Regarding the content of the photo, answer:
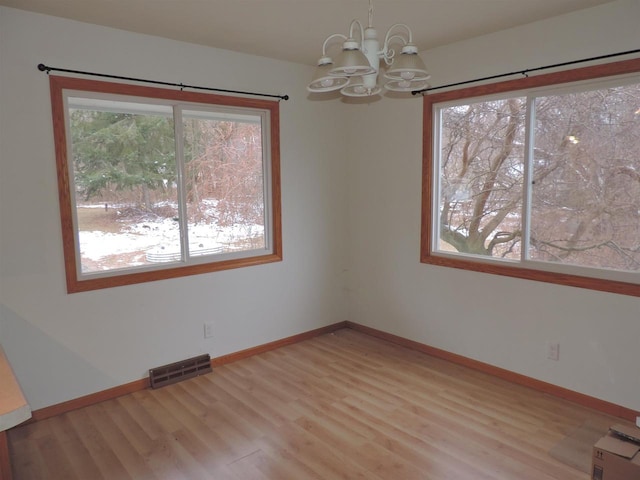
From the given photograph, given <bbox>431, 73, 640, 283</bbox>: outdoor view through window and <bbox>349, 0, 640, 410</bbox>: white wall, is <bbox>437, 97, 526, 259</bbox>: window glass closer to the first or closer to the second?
<bbox>431, 73, 640, 283</bbox>: outdoor view through window

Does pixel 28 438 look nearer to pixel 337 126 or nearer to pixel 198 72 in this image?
pixel 198 72

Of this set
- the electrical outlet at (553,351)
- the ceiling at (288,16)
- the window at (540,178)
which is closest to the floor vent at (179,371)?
the window at (540,178)

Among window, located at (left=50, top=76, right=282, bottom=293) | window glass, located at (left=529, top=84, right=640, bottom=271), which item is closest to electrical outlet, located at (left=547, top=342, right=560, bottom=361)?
window glass, located at (left=529, top=84, right=640, bottom=271)

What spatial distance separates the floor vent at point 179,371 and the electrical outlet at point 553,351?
262cm

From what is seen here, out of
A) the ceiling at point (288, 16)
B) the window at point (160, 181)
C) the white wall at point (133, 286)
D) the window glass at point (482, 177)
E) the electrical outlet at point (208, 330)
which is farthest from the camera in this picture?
the electrical outlet at point (208, 330)

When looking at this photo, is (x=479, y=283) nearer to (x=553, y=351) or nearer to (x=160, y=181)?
(x=553, y=351)

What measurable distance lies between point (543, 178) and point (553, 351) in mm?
1239

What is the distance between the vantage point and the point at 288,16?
2854 millimetres

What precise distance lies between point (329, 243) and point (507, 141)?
1.96m

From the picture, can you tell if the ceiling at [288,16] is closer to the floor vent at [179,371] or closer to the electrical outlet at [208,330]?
Answer: the electrical outlet at [208,330]

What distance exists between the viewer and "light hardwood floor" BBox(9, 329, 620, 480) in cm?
239

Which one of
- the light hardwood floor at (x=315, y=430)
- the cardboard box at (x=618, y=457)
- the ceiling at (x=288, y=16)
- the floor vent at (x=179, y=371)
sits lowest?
the light hardwood floor at (x=315, y=430)

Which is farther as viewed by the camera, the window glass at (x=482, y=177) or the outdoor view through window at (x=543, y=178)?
the window glass at (x=482, y=177)

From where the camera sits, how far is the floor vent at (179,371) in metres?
3.38
